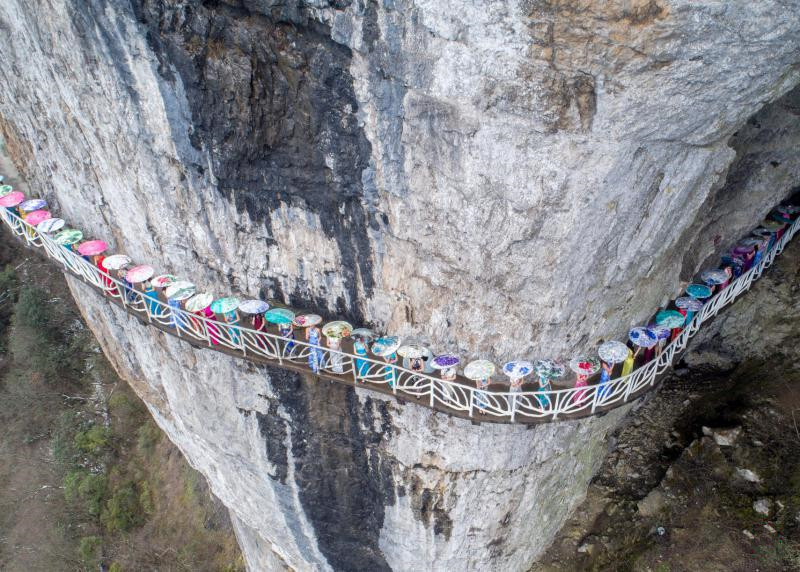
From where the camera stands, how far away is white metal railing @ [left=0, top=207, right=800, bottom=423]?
9656 millimetres

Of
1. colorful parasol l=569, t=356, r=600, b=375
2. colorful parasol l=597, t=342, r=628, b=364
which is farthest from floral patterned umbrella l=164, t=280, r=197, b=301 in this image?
colorful parasol l=597, t=342, r=628, b=364

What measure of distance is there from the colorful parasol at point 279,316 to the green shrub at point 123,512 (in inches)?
615

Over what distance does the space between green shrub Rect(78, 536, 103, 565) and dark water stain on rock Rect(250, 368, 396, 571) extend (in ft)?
39.1

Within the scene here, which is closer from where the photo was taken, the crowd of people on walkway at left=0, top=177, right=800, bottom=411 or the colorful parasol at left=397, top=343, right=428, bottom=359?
the crowd of people on walkway at left=0, top=177, right=800, bottom=411

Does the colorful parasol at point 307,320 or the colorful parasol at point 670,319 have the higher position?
the colorful parasol at point 670,319

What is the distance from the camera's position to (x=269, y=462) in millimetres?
13047

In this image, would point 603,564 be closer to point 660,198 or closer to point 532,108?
point 660,198

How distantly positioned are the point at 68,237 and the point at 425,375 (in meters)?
7.82

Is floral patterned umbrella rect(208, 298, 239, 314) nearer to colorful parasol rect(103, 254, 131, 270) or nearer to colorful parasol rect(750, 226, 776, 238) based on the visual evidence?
colorful parasol rect(103, 254, 131, 270)

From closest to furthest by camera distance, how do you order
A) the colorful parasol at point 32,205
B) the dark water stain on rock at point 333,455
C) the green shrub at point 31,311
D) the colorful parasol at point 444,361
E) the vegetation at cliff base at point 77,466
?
the colorful parasol at point 444,361
the dark water stain on rock at point 333,455
the colorful parasol at point 32,205
the vegetation at cliff base at point 77,466
the green shrub at point 31,311

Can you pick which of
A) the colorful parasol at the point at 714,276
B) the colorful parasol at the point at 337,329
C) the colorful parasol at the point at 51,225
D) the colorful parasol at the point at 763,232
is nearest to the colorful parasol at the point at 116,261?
the colorful parasol at the point at 51,225

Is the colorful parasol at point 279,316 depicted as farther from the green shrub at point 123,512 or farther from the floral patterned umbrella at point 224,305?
the green shrub at point 123,512

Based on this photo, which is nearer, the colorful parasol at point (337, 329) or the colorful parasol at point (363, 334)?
the colorful parasol at point (337, 329)

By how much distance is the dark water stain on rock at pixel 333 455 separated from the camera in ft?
37.6
